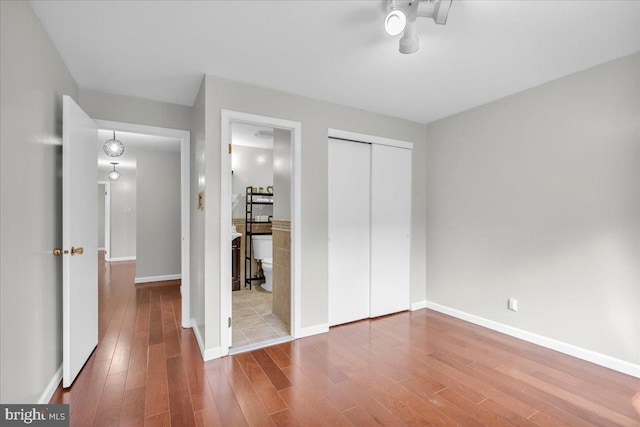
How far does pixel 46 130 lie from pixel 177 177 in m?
3.84

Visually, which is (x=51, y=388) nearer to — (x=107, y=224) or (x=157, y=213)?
(x=157, y=213)

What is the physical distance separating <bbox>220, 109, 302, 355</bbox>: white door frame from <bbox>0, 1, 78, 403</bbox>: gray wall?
1123 millimetres

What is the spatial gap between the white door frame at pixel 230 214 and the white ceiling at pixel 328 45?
35cm

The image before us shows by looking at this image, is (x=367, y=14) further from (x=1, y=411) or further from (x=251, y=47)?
(x=1, y=411)

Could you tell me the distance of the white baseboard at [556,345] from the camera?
87.4 inches

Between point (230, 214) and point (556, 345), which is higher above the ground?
point (230, 214)

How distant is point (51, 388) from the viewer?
1918 mm

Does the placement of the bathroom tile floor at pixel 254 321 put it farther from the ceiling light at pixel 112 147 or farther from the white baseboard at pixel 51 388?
the ceiling light at pixel 112 147

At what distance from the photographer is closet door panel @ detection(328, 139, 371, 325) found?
10.5ft

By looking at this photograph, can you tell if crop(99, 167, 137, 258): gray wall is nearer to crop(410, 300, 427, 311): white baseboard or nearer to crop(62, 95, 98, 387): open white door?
crop(62, 95, 98, 387): open white door

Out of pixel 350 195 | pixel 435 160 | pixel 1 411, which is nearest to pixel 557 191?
pixel 435 160

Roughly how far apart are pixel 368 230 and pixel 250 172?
2979 mm

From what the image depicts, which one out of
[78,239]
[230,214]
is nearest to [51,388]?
[78,239]

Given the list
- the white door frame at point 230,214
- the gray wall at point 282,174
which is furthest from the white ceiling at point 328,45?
the gray wall at point 282,174
